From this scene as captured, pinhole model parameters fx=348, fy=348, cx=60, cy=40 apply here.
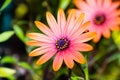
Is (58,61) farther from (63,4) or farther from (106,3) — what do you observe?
(63,4)

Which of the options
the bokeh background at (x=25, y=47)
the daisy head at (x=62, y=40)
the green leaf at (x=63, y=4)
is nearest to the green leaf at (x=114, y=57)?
the bokeh background at (x=25, y=47)

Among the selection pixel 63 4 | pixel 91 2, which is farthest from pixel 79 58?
pixel 63 4

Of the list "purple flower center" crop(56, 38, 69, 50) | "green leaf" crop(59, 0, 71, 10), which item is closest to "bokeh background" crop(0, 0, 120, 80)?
"green leaf" crop(59, 0, 71, 10)

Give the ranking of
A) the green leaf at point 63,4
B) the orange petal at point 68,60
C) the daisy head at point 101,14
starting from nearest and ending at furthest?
1. the orange petal at point 68,60
2. the daisy head at point 101,14
3. the green leaf at point 63,4

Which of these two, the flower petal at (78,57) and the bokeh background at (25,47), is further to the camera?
the bokeh background at (25,47)

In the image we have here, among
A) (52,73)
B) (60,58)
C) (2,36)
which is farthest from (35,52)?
(52,73)

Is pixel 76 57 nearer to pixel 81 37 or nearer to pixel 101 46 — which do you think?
pixel 81 37

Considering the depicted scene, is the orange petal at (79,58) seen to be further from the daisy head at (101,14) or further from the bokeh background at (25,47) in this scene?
the bokeh background at (25,47)
